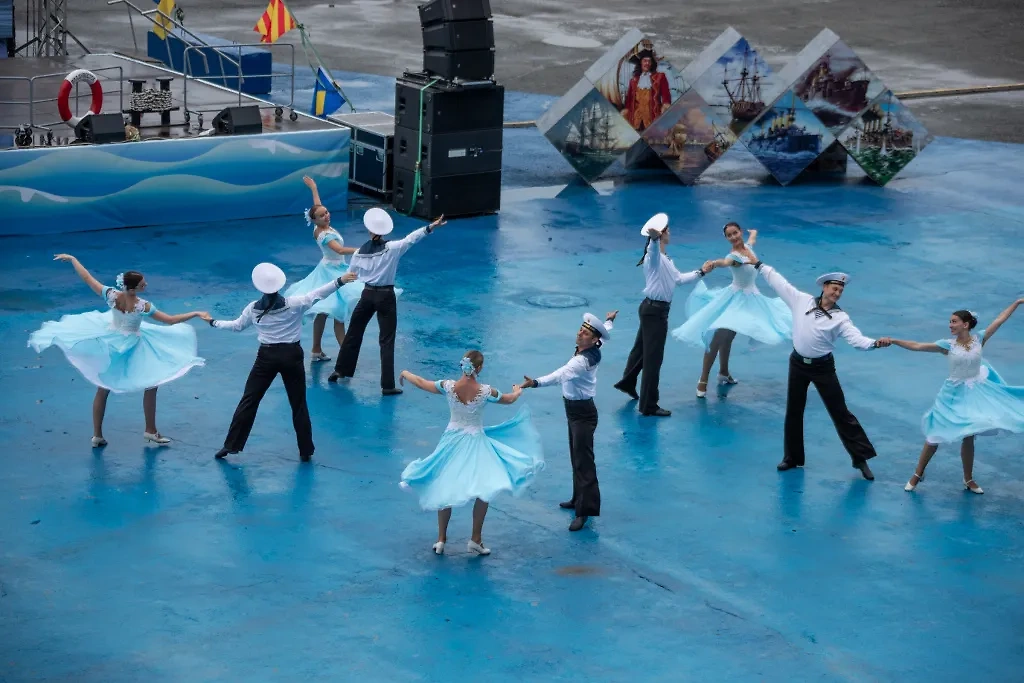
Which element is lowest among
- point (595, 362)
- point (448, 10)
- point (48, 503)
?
point (48, 503)

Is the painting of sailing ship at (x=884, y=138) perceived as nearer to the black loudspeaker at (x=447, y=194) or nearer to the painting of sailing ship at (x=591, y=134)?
the painting of sailing ship at (x=591, y=134)

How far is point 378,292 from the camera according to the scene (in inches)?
586

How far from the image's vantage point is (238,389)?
14805mm

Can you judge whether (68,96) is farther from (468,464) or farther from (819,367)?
(819,367)

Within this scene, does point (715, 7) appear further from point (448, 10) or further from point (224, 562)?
point (224, 562)

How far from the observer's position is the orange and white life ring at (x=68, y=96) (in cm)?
2084

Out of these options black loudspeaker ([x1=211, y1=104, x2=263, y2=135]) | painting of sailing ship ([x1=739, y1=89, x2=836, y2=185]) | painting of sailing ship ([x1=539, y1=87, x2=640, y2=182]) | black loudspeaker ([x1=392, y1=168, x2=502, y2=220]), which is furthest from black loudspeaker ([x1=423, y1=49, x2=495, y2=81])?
painting of sailing ship ([x1=739, y1=89, x2=836, y2=185])

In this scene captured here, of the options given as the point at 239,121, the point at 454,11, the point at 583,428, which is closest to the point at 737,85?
the point at 454,11

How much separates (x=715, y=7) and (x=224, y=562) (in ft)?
117

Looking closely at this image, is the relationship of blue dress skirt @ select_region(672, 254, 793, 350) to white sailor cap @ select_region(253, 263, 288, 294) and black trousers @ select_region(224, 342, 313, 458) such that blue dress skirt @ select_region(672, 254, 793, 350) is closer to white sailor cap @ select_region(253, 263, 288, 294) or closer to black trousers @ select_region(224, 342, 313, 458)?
black trousers @ select_region(224, 342, 313, 458)

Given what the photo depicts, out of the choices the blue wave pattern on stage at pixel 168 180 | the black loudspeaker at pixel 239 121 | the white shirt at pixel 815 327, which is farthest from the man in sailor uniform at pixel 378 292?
the black loudspeaker at pixel 239 121

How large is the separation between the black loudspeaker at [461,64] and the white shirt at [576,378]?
33.0ft

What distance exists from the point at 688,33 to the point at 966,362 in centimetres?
2755

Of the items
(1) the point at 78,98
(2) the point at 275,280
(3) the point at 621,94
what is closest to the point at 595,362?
(2) the point at 275,280
